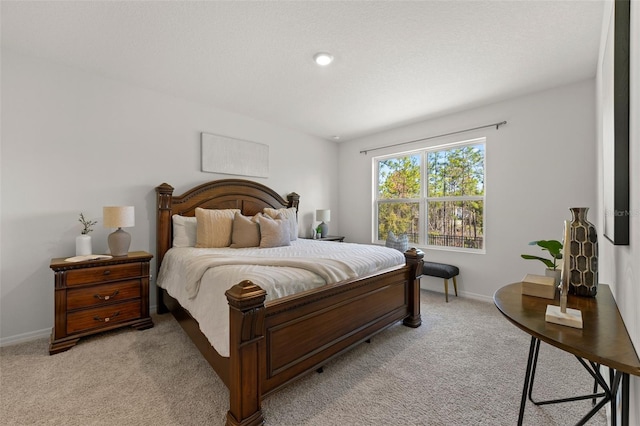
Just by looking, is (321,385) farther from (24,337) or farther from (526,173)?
(526,173)

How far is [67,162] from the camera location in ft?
8.93

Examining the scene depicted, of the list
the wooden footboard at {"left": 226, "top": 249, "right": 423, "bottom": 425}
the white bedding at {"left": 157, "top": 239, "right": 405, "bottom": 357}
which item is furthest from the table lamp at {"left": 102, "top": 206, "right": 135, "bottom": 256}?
the wooden footboard at {"left": 226, "top": 249, "right": 423, "bottom": 425}

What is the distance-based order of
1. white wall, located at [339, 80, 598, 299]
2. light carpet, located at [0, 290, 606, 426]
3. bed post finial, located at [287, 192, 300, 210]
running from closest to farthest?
light carpet, located at [0, 290, 606, 426] < white wall, located at [339, 80, 598, 299] < bed post finial, located at [287, 192, 300, 210]

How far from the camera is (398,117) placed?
13.3 ft

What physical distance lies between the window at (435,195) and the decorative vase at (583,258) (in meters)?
2.66

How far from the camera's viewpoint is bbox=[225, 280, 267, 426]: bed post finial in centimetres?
143

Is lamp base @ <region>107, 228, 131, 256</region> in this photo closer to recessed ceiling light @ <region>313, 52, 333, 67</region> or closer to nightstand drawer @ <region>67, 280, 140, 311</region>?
nightstand drawer @ <region>67, 280, 140, 311</region>

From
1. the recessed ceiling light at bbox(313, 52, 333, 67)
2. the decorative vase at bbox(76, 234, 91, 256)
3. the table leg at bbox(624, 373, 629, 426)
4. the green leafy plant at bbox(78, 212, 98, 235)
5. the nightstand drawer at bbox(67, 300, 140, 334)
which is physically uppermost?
the recessed ceiling light at bbox(313, 52, 333, 67)

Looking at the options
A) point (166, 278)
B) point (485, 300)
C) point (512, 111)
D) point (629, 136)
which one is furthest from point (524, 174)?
point (166, 278)

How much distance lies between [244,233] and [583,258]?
2.79 meters

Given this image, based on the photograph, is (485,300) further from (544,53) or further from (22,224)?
(22,224)

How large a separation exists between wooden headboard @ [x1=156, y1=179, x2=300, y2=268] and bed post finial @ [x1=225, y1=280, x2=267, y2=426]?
7.17 ft

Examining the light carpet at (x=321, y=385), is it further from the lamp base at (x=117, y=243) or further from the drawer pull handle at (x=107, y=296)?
the lamp base at (x=117, y=243)

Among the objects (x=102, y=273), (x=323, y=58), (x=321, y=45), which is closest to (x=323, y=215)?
(x=323, y=58)
